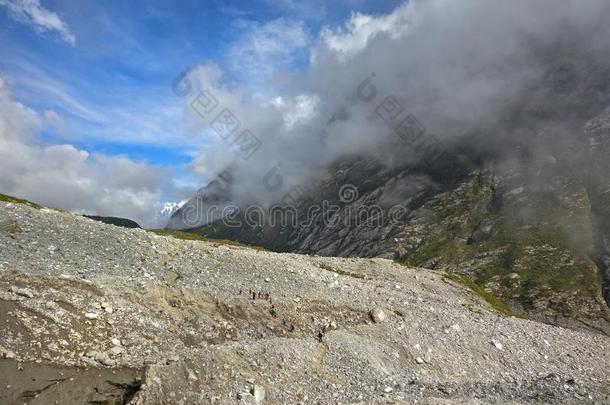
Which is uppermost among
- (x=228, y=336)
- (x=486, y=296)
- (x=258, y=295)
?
(x=486, y=296)

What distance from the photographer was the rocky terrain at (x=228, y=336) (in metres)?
24.2

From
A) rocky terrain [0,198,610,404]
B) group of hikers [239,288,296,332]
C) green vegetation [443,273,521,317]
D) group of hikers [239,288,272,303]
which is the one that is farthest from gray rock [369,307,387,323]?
green vegetation [443,273,521,317]

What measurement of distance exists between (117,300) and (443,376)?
23684 mm

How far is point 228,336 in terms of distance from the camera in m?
31.0

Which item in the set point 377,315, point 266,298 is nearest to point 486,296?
point 377,315

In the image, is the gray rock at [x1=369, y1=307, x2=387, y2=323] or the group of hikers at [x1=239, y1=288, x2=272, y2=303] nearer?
the group of hikers at [x1=239, y1=288, x2=272, y2=303]

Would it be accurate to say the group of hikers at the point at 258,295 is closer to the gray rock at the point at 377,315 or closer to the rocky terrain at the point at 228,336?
the rocky terrain at the point at 228,336

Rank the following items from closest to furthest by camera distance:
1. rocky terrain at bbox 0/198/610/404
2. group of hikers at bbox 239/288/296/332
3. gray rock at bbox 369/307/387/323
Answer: rocky terrain at bbox 0/198/610/404 → group of hikers at bbox 239/288/296/332 → gray rock at bbox 369/307/387/323

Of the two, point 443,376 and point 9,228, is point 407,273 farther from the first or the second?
point 9,228

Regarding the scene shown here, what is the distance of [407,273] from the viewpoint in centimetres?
6788

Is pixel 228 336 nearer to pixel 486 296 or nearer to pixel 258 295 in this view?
pixel 258 295

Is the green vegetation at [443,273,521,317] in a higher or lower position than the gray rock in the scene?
higher

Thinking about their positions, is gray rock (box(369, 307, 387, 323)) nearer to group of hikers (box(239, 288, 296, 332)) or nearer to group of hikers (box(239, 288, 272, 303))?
group of hikers (box(239, 288, 296, 332))

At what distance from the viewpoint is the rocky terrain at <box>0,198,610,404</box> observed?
24.2m
